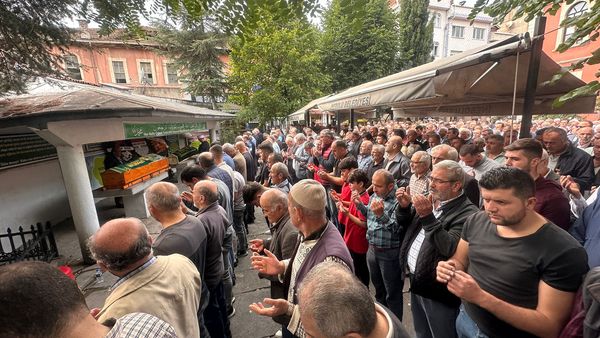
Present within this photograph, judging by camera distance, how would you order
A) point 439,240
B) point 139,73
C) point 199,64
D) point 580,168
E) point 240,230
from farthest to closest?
point 139,73 → point 199,64 → point 240,230 → point 580,168 → point 439,240

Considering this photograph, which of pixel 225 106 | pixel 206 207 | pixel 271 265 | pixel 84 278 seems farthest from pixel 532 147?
pixel 225 106

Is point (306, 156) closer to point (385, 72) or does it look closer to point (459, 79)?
point (459, 79)

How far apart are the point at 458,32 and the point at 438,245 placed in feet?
161

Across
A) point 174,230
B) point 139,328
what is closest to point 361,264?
point 174,230

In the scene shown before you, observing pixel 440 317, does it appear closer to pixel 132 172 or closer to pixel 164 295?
pixel 164 295

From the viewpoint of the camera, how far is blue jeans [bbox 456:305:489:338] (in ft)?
6.18

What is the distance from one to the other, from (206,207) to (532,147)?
3314mm

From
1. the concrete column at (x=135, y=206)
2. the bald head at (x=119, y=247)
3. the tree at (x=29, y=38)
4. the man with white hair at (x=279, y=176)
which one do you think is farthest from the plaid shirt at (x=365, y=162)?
the concrete column at (x=135, y=206)

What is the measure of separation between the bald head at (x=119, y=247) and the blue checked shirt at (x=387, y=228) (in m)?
2.14

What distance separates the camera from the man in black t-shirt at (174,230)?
230cm

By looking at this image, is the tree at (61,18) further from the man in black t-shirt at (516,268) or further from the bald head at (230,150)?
the bald head at (230,150)

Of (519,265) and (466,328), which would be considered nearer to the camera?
(519,265)

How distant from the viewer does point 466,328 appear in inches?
78.7

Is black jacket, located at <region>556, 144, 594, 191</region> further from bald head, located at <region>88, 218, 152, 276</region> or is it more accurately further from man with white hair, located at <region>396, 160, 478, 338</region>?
bald head, located at <region>88, 218, 152, 276</region>
